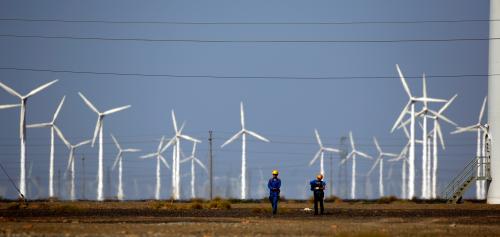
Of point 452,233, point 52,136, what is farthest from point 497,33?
point 52,136

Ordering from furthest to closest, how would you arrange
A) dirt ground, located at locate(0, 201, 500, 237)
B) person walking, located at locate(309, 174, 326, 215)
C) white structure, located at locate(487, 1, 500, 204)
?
white structure, located at locate(487, 1, 500, 204) → person walking, located at locate(309, 174, 326, 215) → dirt ground, located at locate(0, 201, 500, 237)

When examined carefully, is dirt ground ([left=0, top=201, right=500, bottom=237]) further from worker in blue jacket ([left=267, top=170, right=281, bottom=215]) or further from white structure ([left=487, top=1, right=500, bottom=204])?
white structure ([left=487, top=1, right=500, bottom=204])

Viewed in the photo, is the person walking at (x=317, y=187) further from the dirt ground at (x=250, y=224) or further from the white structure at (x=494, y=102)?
the white structure at (x=494, y=102)

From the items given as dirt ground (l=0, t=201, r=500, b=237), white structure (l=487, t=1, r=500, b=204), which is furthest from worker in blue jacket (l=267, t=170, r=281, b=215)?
white structure (l=487, t=1, r=500, b=204)

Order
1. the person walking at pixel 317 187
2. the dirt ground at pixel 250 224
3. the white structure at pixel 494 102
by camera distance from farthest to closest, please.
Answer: the white structure at pixel 494 102 < the person walking at pixel 317 187 < the dirt ground at pixel 250 224

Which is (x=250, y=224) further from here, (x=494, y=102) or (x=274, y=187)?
(x=494, y=102)

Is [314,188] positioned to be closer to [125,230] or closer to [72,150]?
[125,230]

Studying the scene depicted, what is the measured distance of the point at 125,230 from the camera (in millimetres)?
41750

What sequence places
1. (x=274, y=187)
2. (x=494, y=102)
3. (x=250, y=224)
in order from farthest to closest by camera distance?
(x=494, y=102) < (x=274, y=187) < (x=250, y=224)

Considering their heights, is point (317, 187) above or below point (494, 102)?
below

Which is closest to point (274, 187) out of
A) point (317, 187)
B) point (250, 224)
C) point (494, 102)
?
point (317, 187)

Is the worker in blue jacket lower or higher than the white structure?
lower

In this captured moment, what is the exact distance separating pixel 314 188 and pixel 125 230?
19109mm

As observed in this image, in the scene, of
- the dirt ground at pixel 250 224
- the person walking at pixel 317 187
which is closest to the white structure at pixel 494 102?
the dirt ground at pixel 250 224
